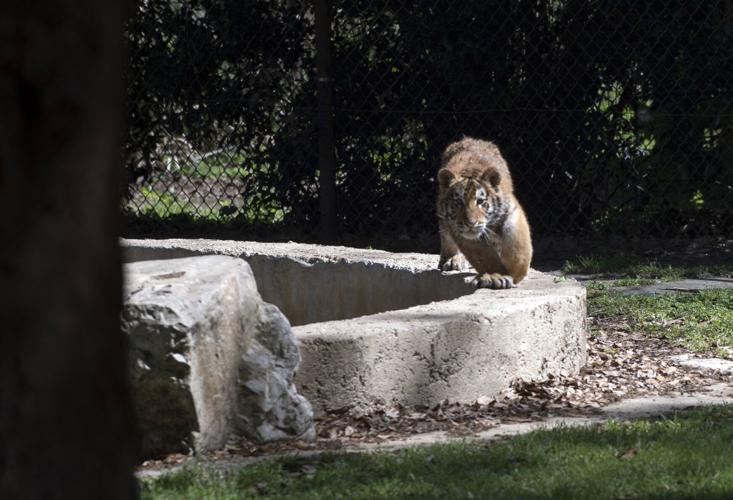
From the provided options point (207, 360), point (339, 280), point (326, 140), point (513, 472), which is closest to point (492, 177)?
point (339, 280)

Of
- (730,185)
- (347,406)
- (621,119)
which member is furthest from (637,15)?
(347,406)

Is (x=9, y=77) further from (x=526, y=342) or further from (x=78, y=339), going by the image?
(x=526, y=342)

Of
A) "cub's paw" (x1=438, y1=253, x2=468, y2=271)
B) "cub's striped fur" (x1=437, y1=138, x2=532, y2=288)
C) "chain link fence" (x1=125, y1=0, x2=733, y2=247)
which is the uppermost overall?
"chain link fence" (x1=125, y1=0, x2=733, y2=247)

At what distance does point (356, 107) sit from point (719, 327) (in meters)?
4.79

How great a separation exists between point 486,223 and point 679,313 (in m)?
1.77

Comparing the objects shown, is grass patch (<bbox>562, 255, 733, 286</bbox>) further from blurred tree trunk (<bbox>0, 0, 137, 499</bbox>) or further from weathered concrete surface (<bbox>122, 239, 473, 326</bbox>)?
blurred tree trunk (<bbox>0, 0, 137, 499</bbox>)

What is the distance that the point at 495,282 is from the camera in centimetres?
756

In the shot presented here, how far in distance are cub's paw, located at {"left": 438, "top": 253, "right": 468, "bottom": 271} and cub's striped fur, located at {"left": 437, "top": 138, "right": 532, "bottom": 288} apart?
210mm

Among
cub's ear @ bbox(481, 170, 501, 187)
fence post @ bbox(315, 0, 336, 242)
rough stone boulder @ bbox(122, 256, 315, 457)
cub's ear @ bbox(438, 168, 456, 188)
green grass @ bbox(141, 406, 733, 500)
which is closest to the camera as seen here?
green grass @ bbox(141, 406, 733, 500)

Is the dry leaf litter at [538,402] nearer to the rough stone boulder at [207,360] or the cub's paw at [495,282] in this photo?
the rough stone boulder at [207,360]

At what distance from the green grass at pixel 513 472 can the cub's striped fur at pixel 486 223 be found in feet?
7.05

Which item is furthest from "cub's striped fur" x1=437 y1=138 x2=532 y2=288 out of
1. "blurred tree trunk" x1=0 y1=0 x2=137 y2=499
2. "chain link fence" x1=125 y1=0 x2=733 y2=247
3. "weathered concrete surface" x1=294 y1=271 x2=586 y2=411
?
"blurred tree trunk" x1=0 y1=0 x2=137 y2=499

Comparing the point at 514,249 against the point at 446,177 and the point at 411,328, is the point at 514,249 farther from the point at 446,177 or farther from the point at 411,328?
the point at 411,328

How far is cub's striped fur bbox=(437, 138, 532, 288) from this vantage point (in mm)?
7719
